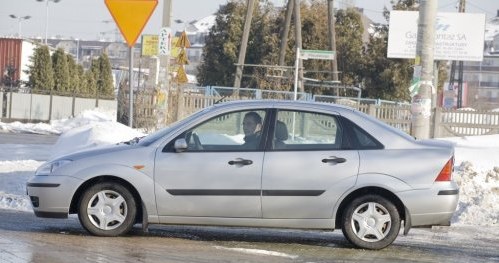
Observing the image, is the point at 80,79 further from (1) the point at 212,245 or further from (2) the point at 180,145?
(1) the point at 212,245

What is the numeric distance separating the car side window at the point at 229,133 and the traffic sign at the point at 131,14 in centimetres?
448

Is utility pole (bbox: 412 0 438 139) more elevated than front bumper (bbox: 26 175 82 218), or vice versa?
utility pole (bbox: 412 0 438 139)

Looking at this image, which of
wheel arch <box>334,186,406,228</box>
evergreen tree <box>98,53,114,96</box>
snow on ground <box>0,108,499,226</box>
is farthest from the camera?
evergreen tree <box>98,53,114,96</box>

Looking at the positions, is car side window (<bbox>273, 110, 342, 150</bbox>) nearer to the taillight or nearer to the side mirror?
the side mirror

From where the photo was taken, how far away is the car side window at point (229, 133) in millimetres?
9617

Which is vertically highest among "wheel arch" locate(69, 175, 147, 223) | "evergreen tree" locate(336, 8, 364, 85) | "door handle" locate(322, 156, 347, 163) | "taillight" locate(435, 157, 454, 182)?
"evergreen tree" locate(336, 8, 364, 85)

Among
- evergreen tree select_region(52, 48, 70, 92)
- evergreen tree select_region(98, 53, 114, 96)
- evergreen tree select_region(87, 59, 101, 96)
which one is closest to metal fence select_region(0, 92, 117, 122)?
evergreen tree select_region(52, 48, 70, 92)

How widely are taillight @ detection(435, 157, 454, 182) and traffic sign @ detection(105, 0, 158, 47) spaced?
5.85m

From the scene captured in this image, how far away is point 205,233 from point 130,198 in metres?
1.24

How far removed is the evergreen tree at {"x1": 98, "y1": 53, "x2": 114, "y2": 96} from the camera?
192ft

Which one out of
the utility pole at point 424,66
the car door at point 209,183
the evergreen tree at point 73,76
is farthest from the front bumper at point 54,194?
the evergreen tree at point 73,76

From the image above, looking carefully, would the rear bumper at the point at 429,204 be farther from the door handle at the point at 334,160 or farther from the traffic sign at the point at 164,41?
the traffic sign at the point at 164,41

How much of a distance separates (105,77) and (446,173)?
51.1 meters

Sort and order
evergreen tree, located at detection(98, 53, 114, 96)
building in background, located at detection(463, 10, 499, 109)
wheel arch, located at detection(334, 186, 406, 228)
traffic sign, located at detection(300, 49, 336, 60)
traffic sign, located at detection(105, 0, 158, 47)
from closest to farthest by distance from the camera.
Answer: wheel arch, located at detection(334, 186, 406, 228) < traffic sign, located at detection(105, 0, 158, 47) < traffic sign, located at detection(300, 49, 336, 60) < evergreen tree, located at detection(98, 53, 114, 96) < building in background, located at detection(463, 10, 499, 109)
